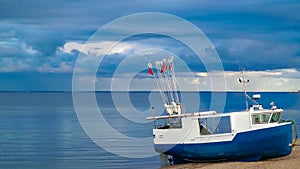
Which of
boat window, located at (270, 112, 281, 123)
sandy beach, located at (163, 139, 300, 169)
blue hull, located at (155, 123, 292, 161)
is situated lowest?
sandy beach, located at (163, 139, 300, 169)

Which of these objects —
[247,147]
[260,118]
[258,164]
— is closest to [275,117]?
[260,118]

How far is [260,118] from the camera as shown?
122ft

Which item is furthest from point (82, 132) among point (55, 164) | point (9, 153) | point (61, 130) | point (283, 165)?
point (283, 165)

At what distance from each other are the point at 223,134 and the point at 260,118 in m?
2.78

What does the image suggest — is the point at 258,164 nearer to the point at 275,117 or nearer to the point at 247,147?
the point at 247,147

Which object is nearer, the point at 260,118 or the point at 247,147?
the point at 260,118

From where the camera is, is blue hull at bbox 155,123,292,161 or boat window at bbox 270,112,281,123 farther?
boat window at bbox 270,112,281,123

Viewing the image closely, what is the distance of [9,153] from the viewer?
56781 millimetres

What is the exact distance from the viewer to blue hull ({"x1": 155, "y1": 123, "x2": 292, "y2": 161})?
3656 centimetres

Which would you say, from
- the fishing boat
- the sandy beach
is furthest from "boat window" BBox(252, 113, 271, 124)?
the sandy beach

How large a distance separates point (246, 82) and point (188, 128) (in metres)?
5.29

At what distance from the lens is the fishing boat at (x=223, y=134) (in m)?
36.8

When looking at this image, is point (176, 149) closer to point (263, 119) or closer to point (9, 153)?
point (263, 119)

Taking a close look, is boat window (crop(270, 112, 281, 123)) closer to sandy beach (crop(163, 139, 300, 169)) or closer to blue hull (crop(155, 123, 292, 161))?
blue hull (crop(155, 123, 292, 161))
